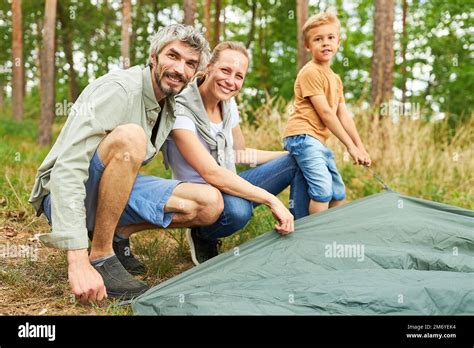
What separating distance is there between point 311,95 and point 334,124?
215 millimetres

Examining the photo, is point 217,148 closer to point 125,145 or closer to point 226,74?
point 226,74

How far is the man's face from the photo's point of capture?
241cm

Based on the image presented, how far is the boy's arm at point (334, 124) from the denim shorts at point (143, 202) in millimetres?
1059

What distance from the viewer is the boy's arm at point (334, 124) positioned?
125 inches

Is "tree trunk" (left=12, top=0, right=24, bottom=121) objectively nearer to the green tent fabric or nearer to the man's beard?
the man's beard

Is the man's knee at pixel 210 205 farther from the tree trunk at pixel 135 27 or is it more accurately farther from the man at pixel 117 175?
the tree trunk at pixel 135 27

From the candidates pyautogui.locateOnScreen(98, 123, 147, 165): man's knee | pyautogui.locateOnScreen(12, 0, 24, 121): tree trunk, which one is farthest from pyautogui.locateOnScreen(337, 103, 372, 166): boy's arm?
pyautogui.locateOnScreen(12, 0, 24, 121): tree trunk

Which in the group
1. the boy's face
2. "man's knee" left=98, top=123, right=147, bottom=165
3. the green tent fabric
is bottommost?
the green tent fabric

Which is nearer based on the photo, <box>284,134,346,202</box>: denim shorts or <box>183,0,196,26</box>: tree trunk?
<box>284,134,346,202</box>: denim shorts

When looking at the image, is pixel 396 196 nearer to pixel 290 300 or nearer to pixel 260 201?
pixel 260 201

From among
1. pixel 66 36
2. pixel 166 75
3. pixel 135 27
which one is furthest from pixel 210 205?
pixel 135 27

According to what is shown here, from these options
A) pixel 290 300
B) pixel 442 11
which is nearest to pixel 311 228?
pixel 290 300

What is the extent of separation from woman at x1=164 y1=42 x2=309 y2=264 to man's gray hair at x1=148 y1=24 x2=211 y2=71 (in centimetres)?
26
